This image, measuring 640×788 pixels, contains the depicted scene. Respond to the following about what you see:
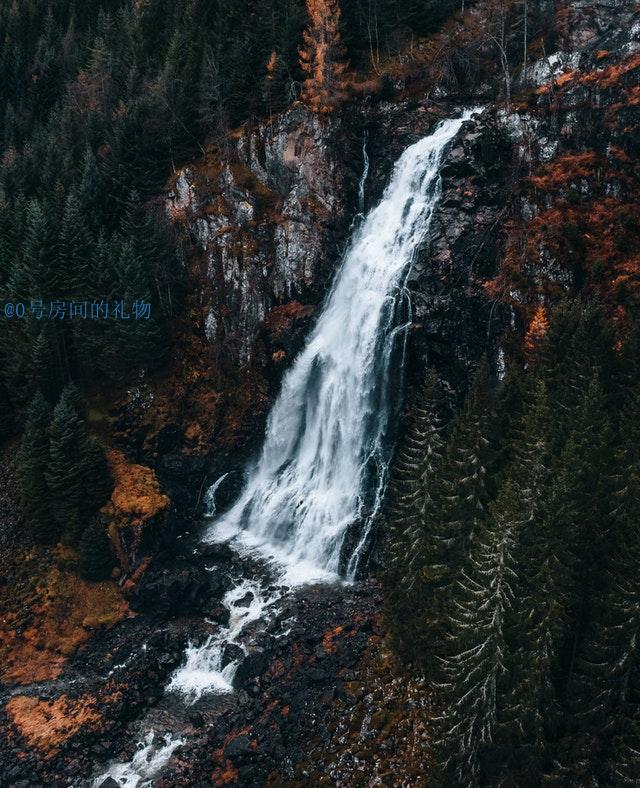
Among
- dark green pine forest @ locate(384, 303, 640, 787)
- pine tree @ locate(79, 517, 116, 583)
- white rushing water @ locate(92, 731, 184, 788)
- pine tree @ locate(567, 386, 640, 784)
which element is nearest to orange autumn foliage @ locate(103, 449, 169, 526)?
pine tree @ locate(79, 517, 116, 583)

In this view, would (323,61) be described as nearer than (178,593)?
No

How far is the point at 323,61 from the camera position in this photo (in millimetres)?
52781

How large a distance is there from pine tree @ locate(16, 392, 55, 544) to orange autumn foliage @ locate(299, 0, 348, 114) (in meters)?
35.3

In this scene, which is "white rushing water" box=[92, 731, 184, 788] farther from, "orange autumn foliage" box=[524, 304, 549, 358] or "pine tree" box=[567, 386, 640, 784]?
"orange autumn foliage" box=[524, 304, 549, 358]

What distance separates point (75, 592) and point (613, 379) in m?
36.3

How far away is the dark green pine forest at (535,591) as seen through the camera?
71.4ft

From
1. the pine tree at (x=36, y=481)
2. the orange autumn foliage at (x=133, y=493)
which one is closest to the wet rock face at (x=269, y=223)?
the orange autumn foliage at (x=133, y=493)

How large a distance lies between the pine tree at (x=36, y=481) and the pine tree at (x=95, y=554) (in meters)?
3.44

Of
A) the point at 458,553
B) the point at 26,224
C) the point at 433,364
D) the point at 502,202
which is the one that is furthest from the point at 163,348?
the point at 458,553

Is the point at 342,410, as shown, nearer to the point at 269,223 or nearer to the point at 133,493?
the point at 133,493

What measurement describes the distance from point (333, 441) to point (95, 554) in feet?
60.5

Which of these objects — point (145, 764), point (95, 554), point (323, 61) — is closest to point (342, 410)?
point (95, 554)

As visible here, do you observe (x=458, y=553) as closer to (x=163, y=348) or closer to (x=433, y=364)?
(x=433, y=364)

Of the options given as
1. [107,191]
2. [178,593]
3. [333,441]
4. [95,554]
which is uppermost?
[107,191]
